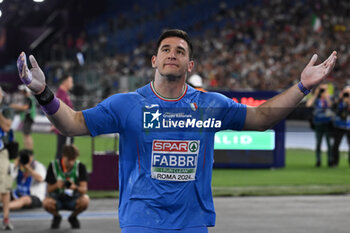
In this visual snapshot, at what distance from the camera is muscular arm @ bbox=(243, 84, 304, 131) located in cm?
389

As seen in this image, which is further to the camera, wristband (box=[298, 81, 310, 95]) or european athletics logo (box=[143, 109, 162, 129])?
european athletics logo (box=[143, 109, 162, 129])

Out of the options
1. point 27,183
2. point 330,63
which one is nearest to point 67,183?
point 27,183

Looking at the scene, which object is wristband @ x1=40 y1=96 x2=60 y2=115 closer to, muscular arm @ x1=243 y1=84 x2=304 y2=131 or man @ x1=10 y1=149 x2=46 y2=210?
muscular arm @ x1=243 y1=84 x2=304 y2=131

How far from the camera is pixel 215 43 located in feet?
120

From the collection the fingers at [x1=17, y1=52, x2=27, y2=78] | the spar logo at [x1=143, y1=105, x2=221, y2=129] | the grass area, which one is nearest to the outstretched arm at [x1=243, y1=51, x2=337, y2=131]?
the spar logo at [x1=143, y1=105, x2=221, y2=129]

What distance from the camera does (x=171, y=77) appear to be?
4.01 m

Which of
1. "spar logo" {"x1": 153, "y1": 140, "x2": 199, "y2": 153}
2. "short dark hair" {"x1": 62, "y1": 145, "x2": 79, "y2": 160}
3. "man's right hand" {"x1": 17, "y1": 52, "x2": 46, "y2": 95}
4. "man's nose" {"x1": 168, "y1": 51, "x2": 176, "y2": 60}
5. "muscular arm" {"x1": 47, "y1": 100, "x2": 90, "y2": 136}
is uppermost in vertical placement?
"man's nose" {"x1": 168, "y1": 51, "x2": 176, "y2": 60}

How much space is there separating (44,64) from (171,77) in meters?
39.2

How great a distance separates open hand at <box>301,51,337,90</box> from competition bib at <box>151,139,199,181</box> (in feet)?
2.59

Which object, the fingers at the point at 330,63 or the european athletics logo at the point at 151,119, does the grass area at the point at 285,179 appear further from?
the fingers at the point at 330,63

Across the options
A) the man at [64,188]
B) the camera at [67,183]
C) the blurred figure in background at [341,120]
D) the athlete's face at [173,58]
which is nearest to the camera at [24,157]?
the man at [64,188]

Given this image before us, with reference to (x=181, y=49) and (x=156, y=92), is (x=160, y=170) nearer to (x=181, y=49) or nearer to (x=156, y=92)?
(x=156, y=92)

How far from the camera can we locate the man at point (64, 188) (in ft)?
29.9

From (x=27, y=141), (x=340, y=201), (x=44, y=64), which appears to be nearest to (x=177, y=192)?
(x=340, y=201)
